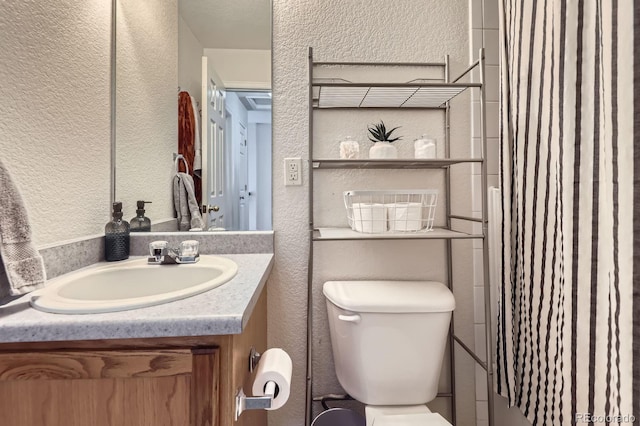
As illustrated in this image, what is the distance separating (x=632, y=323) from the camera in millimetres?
619

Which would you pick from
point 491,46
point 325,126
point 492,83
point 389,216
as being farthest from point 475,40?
point 389,216

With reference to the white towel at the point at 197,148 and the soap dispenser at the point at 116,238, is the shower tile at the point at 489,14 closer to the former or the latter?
the white towel at the point at 197,148

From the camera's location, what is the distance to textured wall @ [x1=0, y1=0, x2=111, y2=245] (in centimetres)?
80

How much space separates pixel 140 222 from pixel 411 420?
1193mm

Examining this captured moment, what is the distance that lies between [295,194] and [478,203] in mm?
747

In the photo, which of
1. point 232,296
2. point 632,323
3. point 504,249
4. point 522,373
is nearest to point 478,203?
point 504,249

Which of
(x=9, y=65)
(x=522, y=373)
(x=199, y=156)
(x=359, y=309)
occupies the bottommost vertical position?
(x=522, y=373)

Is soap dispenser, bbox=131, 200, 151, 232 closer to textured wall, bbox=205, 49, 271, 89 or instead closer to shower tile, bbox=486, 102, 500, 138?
textured wall, bbox=205, 49, 271, 89

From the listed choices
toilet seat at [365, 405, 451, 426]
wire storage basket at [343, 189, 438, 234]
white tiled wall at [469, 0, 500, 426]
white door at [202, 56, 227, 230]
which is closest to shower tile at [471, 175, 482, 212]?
white tiled wall at [469, 0, 500, 426]

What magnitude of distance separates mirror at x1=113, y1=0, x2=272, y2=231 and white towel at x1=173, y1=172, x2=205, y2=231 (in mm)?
20

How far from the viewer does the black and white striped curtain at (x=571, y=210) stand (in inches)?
24.7

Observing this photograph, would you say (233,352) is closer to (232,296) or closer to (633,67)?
(232,296)

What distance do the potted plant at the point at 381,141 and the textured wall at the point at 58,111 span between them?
0.98 meters

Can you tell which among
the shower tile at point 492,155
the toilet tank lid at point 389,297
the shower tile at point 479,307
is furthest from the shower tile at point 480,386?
the shower tile at point 492,155
